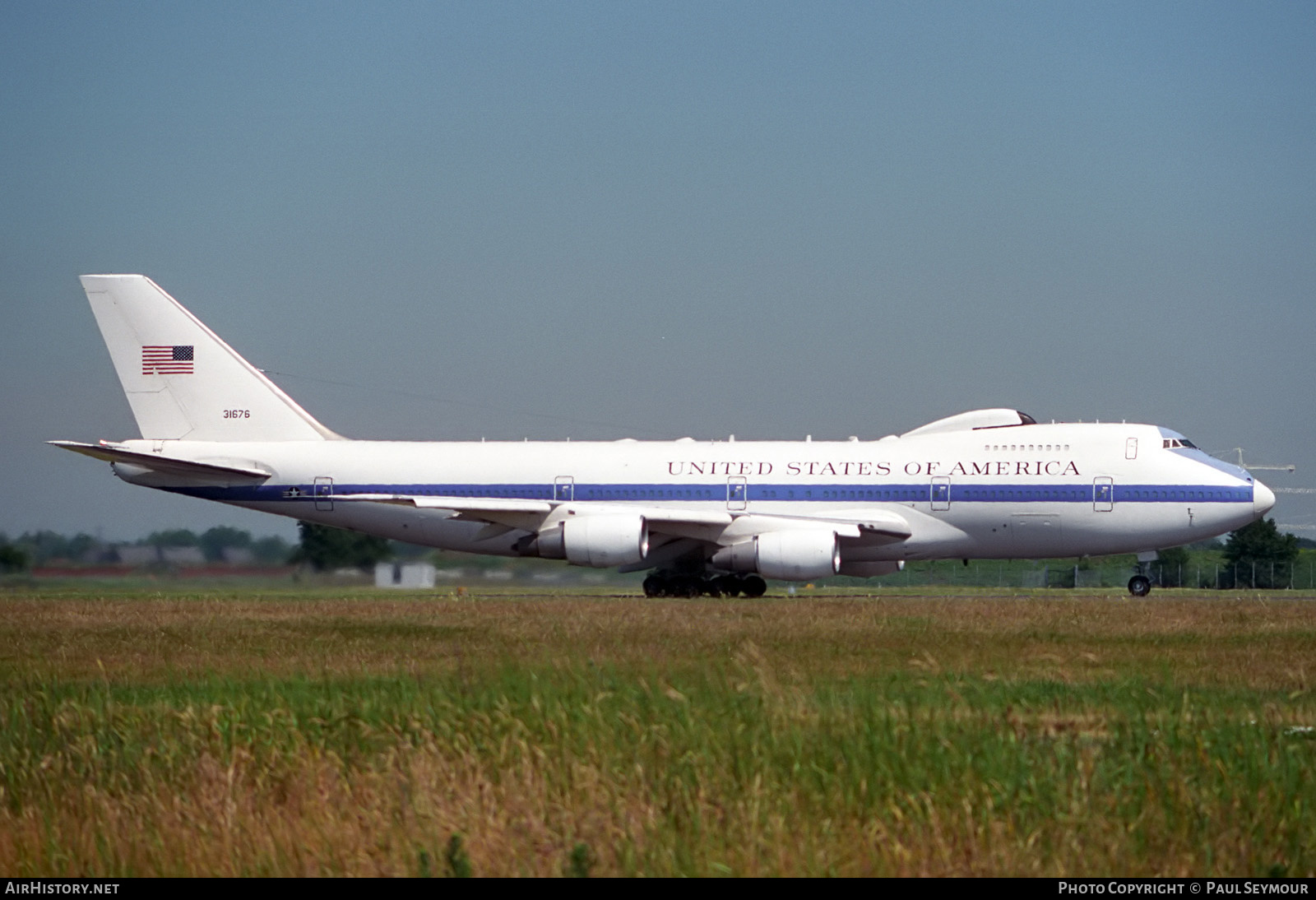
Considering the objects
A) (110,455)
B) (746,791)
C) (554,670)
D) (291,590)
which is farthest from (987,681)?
(110,455)

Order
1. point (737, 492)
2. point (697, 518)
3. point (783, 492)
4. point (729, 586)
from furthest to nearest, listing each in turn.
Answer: point (729, 586)
point (737, 492)
point (783, 492)
point (697, 518)

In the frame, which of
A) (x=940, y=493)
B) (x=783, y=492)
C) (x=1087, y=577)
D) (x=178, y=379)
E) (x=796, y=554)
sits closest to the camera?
(x=796, y=554)

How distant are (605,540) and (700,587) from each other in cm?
329

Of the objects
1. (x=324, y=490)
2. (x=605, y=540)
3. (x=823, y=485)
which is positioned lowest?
(x=605, y=540)

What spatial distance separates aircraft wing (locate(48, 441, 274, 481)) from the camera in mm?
34406

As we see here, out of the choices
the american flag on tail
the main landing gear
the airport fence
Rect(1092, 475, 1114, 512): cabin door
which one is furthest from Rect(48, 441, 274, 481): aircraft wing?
the airport fence

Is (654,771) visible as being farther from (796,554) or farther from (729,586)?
(729,586)

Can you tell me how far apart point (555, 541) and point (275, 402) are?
29.1 ft

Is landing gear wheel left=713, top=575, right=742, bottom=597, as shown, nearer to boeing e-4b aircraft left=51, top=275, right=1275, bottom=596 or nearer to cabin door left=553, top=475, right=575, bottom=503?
boeing e-4b aircraft left=51, top=275, right=1275, bottom=596

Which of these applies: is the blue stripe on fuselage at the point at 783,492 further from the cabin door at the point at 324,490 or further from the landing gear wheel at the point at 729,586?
the landing gear wheel at the point at 729,586

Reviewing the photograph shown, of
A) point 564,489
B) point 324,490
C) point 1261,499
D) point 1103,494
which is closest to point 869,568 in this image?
point 1103,494

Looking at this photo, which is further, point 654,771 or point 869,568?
point 869,568

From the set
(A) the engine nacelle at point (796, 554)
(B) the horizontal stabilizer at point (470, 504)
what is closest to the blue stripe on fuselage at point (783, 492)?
(B) the horizontal stabilizer at point (470, 504)

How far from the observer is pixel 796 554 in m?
32.1
